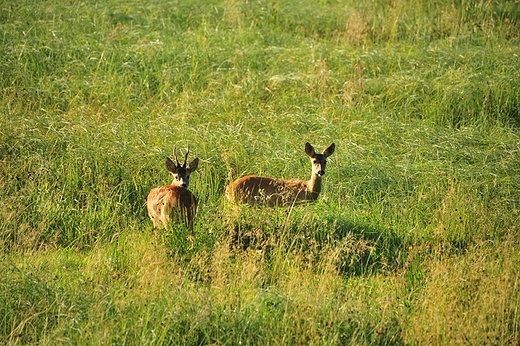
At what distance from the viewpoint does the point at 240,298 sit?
20.5ft

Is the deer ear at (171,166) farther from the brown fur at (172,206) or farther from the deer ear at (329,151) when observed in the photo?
the deer ear at (329,151)

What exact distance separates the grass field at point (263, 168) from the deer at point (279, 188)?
0.52ft

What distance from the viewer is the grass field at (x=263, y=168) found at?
6.01 m

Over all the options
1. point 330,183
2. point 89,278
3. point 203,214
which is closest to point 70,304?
point 89,278

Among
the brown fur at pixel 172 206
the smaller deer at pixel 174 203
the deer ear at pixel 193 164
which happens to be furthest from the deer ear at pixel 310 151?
the brown fur at pixel 172 206

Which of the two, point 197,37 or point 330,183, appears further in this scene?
point 197,37

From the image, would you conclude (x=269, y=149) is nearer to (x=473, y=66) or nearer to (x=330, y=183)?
(x=330, y=183)

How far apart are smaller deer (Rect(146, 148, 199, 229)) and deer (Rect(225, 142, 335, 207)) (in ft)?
1.87

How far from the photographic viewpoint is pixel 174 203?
731 centimetres

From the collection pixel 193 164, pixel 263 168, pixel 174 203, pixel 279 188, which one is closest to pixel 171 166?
pixel 193 164

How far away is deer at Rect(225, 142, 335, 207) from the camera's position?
8.29 metres

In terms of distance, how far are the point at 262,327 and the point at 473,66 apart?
6.55 m

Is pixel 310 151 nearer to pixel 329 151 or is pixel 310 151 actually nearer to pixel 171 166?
pixel 329 151

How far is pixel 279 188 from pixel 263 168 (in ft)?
2.51
